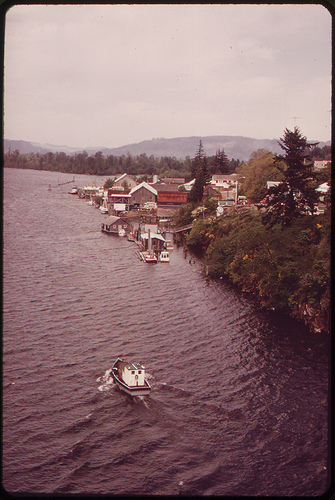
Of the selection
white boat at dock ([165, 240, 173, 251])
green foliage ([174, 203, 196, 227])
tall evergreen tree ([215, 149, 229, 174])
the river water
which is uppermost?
tall evergreen tree ([215, 149, 229, 174])

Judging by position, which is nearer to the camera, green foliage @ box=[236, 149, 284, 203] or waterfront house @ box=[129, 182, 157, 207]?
green foliage @ box=[236, 149, 284, 203]

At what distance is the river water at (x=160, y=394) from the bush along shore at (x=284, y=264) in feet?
5.06

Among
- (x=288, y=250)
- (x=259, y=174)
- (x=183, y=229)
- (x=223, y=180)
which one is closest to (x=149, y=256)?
(x=288, y=250)

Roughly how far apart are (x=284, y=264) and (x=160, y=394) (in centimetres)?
1998

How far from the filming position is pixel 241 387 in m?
25.6

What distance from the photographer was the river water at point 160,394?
1878cm

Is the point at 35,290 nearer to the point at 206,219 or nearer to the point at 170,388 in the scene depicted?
the point at 170,388

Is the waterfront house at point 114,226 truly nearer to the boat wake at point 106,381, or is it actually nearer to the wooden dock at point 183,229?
the wooden dock at point 183,229

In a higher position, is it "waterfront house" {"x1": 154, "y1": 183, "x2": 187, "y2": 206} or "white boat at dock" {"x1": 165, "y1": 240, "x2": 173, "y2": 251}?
"waterfront house" {"x1": 154, "y1": 183, "x2": 187, "y2": 206}

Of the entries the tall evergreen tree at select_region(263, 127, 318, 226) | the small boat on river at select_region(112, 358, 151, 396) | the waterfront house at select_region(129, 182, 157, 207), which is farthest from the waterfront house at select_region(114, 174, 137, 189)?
the small boat on river at select_region(112, 358, 151, 396)

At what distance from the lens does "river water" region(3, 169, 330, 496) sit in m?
18.8

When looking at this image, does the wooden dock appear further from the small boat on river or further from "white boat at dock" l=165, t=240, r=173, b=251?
the small boat on river

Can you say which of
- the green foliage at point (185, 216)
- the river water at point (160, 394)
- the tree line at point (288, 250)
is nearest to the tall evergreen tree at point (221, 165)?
the green foliage at point (185, 216)

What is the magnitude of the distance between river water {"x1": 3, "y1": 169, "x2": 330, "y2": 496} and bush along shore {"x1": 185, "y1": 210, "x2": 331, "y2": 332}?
A: 5.06 feet
